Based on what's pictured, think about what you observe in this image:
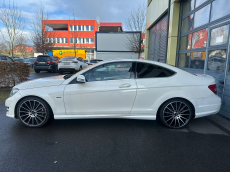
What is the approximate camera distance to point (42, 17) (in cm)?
2030

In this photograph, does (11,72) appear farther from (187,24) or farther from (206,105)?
(187,24)

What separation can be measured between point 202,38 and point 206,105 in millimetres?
3450

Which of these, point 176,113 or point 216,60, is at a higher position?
point 216,60

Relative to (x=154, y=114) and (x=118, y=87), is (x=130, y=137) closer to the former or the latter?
(x=154, y=114)

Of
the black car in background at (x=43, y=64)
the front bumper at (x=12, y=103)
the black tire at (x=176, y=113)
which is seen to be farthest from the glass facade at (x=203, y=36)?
the black car in background at (x=43, y=64)

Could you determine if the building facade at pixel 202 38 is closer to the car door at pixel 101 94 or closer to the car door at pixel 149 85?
the car door at pixel 149 85

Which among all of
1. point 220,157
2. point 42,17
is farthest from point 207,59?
point 42,17

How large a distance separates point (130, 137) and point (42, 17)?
22.0 m

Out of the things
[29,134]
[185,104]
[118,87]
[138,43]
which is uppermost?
[138,43]

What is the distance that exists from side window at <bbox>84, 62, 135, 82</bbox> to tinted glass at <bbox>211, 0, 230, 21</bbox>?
3391 millimetres

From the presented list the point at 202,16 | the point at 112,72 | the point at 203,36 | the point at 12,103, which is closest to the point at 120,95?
the point at 112,72

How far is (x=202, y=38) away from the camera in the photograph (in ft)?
19.1

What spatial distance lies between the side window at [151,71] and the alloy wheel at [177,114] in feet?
2.18

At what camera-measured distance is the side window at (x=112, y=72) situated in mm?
3436
